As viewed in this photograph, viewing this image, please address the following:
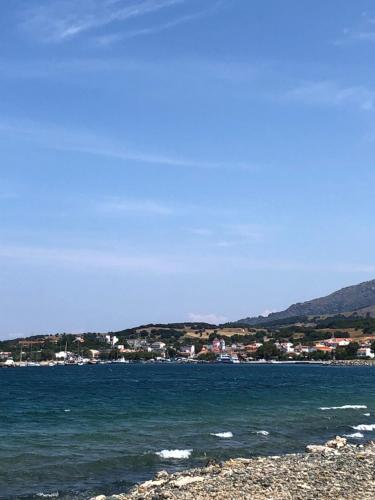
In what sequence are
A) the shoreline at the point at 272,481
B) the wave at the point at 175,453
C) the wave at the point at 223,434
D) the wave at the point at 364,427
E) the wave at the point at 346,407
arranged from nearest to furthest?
the shoreline at the point at 272,481
the wave at the point at 175,453
the wave at the point at 223,434
the wave at the point at 364,427
the wave at the point at 346,407

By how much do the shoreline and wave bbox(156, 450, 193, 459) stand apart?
3.75 meters

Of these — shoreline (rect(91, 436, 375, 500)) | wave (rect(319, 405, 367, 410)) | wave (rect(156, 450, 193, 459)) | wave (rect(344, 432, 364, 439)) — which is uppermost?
shoreline (rect(91, 436, 375, 500))

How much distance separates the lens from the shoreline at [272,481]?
20.0 meters

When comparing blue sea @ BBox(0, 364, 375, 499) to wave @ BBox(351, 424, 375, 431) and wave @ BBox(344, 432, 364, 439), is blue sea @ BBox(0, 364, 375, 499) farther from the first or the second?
wave @ BBox(351, 424, 375, 431)

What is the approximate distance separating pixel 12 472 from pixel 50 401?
3932 cm

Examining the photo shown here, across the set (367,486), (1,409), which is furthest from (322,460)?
(1,409)

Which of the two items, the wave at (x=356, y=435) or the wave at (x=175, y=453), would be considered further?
the wave at (x=356, y=435)

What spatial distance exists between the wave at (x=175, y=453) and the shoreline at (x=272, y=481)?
375 cm

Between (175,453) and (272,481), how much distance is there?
10.5 metres

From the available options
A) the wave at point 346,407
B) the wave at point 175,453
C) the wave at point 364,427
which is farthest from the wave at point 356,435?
the wave at point 346,407

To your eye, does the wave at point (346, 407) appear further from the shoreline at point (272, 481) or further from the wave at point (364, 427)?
the shoreline at point (272, 481)

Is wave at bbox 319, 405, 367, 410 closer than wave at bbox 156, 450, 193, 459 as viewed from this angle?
No

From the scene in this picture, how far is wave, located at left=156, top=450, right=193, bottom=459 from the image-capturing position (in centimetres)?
3094

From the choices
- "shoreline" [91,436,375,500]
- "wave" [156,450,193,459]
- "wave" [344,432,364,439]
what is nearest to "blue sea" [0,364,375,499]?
"wave" [156,450,193,459]
